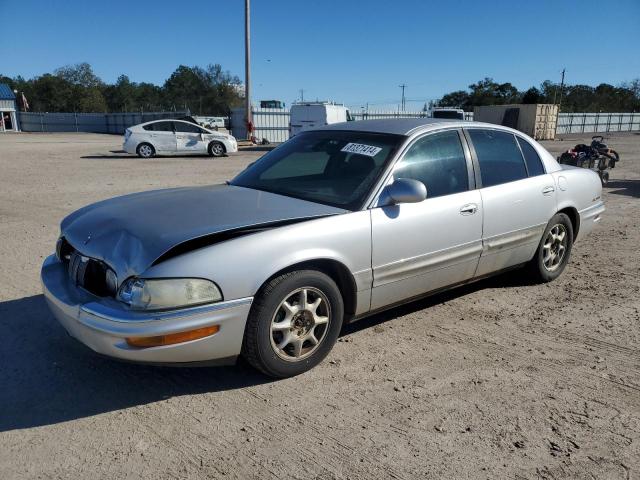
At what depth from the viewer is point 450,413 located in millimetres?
2977

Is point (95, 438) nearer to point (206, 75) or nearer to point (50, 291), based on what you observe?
point (50, 291)

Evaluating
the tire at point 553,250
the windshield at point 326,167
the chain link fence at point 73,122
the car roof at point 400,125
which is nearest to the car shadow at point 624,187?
the tire at point 553,250

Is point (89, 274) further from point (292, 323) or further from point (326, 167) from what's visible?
point (326, 167)

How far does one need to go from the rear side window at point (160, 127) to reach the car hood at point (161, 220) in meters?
15.8

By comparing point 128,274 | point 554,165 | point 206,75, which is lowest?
point 128,274

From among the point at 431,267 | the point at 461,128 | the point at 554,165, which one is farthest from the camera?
the point at 554,165

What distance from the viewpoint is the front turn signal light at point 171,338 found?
2.76 metres

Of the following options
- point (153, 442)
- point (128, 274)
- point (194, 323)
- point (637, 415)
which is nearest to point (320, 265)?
point (194, 323)

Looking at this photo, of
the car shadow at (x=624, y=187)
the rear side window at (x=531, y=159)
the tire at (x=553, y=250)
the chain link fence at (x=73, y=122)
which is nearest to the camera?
the rear side window at (x=531, y=159)

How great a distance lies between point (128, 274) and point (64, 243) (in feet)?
3.45

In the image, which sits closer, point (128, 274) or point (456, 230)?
point (128, 274)

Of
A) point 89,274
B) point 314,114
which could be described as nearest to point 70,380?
point 89,274

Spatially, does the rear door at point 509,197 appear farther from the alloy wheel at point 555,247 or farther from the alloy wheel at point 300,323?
the alloy wheel at point 300,323

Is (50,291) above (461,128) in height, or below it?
below
